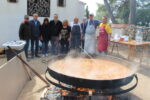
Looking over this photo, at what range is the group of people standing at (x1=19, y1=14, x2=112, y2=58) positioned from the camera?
18.9 feet

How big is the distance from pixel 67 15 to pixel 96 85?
21.4ft

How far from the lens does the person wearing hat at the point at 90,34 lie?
5777 mm

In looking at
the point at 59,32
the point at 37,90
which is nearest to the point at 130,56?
the point at 59,32

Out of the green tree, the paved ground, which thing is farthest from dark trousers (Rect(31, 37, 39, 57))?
the green tree

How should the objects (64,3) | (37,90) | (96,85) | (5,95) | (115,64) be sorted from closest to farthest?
(96,85), (5,95), (115,64), (37,90), (64,3)

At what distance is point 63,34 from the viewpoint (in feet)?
20.5

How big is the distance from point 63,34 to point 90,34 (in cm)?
95

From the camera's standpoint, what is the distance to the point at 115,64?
131 inches

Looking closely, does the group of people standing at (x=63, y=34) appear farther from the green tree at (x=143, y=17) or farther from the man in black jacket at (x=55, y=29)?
the green tree at (x=143, y=17)

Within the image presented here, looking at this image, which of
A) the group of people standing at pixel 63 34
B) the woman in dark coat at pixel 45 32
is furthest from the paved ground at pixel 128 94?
the woman in dark coat at pixel 45 32

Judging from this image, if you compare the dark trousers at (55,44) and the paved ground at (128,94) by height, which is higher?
the dark trousers at (55,44)

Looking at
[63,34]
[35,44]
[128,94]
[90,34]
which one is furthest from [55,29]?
[128,94]

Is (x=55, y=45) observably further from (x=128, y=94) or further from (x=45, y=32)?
(x=128, y=94)

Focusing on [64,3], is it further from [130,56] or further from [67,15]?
[130,56]
